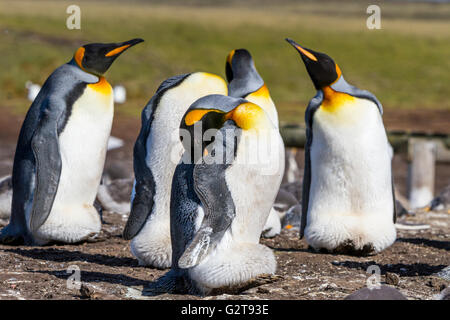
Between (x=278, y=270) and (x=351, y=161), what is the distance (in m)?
1.10

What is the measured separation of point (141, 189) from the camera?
174 inches

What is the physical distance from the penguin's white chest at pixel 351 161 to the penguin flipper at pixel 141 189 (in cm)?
124

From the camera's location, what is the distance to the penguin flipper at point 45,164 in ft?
16.6

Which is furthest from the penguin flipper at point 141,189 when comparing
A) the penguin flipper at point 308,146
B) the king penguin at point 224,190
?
the penguin flipper at point 308,146

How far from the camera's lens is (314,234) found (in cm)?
491

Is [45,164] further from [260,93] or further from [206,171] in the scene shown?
[206,171]

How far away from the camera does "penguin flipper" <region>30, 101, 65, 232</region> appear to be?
506cm

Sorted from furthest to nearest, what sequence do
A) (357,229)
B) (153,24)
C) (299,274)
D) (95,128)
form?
(153,24)
(95,128)
(357,229)
(299,274)

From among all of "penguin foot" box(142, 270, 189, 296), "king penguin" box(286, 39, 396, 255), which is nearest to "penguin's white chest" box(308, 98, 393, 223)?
"king penguin" box(286, 39, 396, 255)

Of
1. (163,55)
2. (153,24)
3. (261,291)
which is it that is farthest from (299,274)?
(153,24)

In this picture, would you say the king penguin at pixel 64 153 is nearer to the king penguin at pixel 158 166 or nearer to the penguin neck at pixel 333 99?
the king penguin at pixel 158 166

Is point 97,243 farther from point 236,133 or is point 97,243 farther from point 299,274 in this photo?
point 236,133
